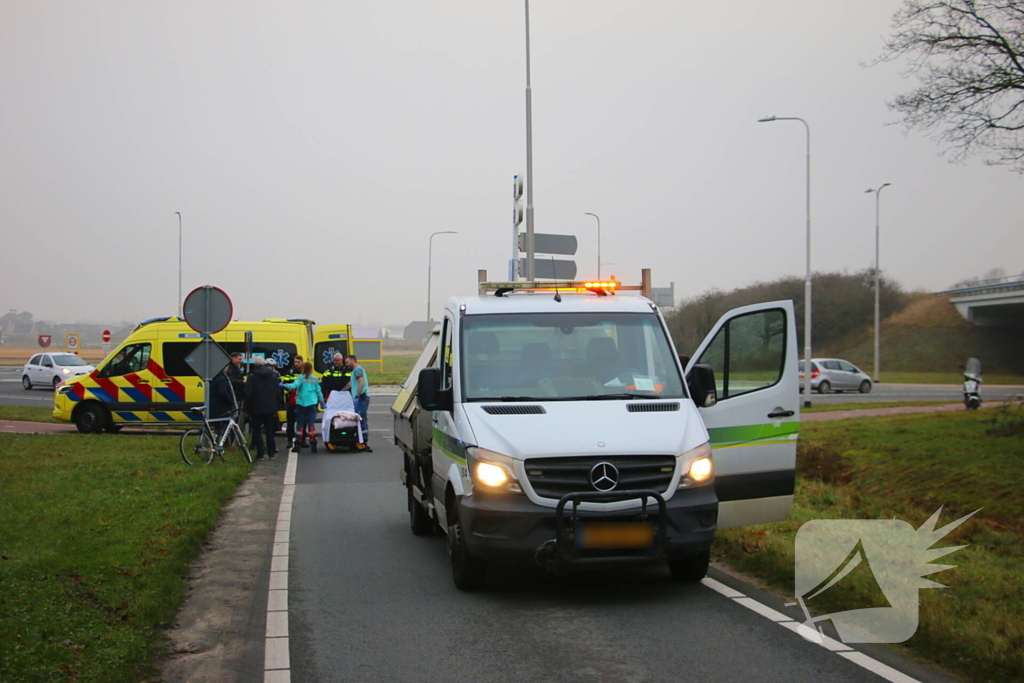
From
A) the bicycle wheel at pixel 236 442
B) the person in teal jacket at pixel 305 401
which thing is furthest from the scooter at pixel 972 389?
the bicycle wheel at pixel 236 442

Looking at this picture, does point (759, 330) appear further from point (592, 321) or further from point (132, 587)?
point (132, 587)

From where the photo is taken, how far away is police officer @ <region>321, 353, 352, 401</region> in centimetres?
2016

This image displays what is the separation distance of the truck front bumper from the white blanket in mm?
12695

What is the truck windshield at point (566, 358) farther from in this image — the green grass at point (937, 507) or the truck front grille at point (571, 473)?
the green grass at point (937, 507)

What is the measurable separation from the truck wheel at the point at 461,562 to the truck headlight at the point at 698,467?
1617mm

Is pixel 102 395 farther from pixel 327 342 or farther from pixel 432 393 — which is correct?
pixel 432 393

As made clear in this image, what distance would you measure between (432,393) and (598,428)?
144 cm

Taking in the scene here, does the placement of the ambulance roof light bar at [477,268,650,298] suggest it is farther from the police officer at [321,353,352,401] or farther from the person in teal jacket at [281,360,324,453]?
the police officer at [321,353,352,401]

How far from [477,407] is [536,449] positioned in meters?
0.80

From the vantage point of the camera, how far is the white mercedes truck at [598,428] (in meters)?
6.69

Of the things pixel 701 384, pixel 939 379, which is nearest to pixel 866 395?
pixel 939 379

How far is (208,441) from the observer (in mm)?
16500

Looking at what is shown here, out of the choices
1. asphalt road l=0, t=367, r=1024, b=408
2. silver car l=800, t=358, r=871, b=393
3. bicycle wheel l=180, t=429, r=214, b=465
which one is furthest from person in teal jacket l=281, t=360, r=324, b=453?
silver car l=800, t=358, r=871, b=393

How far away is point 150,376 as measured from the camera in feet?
72.3
